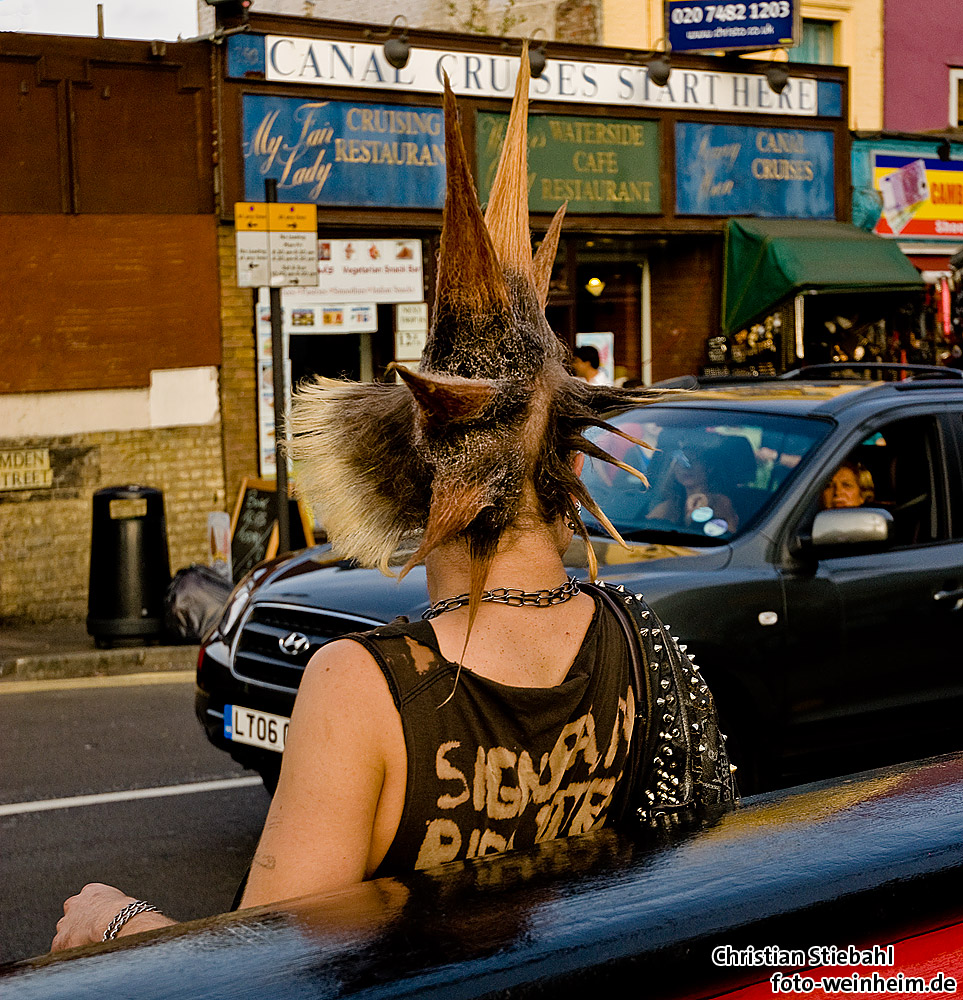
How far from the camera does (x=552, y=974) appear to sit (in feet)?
3.51

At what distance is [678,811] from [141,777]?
18.7ft

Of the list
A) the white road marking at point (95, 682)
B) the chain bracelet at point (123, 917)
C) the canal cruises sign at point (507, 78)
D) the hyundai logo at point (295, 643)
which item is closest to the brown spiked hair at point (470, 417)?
the chain bracelet at point (123, 917)

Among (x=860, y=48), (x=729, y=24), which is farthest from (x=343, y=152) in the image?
(x=860, y=48)

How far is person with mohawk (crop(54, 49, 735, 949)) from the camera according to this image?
162cm

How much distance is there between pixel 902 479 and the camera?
21.0 ft

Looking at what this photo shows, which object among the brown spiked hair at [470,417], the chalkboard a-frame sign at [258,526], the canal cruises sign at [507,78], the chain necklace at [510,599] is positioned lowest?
the chalkboard a-frame sign at [258,526]

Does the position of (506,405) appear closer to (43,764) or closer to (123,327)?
(43,764)

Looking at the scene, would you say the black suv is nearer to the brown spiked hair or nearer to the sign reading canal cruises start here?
the brown spiked hair

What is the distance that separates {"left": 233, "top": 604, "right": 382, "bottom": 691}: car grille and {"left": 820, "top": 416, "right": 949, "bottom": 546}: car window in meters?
2.21

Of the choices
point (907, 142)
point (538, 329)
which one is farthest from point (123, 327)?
point (538, 329)

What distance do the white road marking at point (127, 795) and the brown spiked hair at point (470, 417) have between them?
16.8ft

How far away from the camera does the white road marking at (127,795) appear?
256 inches

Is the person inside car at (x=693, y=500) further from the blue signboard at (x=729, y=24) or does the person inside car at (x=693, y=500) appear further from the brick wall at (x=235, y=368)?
the blue signboard at (x=729, y=24)

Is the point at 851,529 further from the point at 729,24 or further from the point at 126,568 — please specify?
the point at 729,24
